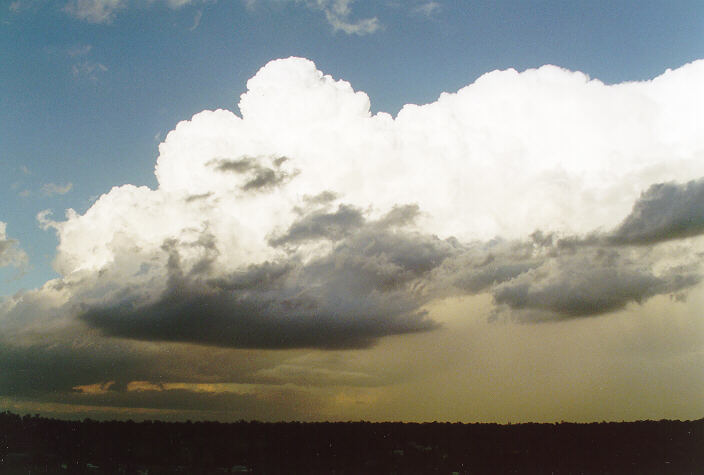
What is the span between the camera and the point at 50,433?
511ft

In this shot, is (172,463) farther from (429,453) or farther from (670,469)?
(670,469)

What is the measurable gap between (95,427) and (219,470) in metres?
44.4

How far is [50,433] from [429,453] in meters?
98.1

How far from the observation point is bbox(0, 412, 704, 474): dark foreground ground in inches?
5561

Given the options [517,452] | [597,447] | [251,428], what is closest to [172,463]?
[251,428]

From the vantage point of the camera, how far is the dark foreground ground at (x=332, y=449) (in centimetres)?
14125

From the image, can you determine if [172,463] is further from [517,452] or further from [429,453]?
Answer: [517,452]

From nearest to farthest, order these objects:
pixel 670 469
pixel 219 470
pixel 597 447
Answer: pixel 219 470 → pixel 670 469 → pixel 597 447

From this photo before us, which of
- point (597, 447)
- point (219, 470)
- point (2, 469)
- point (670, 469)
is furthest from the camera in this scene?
point (597, 447)

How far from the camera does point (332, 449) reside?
157 m

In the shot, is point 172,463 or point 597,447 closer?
point 172,463

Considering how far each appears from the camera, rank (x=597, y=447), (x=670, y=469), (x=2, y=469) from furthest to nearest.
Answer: (x=597, y=447) < (x=670, y=469) < (x=2, y=469)

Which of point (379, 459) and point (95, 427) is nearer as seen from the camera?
point (379, 459)

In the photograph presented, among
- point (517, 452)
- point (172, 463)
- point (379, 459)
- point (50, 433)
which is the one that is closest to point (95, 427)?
point (50, 433)
